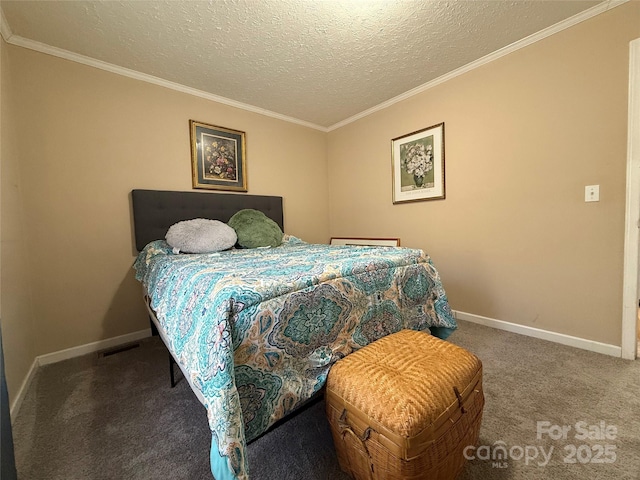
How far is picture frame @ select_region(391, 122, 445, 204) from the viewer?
2531 millimetres

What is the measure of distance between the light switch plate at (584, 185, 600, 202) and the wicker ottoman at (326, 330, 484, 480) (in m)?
1.65

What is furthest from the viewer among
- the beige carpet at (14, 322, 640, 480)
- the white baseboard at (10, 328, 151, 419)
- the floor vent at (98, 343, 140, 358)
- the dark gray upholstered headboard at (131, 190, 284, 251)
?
the dark gray upholstered headboard at (131, 190, 284, 251)

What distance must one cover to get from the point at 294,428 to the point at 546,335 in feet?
6.68

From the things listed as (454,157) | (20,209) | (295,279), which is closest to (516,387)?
(295,279)

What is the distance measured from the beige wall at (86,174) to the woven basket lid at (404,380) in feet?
6.58

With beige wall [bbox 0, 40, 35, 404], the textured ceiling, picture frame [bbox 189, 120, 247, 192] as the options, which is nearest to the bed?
beige wall [bbox 0, 40, 35, 404]

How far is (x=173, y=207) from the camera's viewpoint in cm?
241

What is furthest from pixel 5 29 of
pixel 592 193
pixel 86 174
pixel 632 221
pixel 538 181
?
pixel 632 221

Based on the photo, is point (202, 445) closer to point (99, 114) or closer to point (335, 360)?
point (335, 360)

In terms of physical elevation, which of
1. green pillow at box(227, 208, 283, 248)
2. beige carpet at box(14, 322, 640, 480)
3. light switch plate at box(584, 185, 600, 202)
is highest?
light switch plate at box(584, 185, 600, 202)

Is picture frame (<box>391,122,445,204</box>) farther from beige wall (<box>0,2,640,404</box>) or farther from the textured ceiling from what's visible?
the textured ceiling

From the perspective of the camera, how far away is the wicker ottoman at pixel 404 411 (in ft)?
2.54

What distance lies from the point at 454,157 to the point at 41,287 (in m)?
3.54

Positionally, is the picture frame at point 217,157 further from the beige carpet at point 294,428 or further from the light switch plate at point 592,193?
the light switch plate at point 592,193
